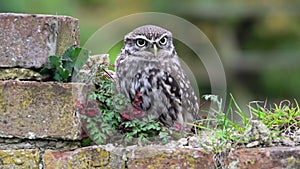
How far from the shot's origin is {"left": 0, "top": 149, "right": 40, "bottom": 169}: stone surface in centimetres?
272

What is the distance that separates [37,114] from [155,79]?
0.61m

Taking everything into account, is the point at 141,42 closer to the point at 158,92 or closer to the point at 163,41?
the point at 163,41

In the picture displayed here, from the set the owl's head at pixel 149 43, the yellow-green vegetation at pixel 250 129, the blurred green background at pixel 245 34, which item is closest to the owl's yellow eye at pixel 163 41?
the owl's head at pixel 149 43

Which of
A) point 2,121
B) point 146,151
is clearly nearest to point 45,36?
point 2,121

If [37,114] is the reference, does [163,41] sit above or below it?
above

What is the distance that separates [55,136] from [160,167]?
0.36 meters

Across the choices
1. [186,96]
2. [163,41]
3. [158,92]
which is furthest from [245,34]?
[158,92]

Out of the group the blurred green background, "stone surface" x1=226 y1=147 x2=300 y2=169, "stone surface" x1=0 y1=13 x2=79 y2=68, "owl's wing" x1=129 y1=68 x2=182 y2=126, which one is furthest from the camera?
the blurred green background

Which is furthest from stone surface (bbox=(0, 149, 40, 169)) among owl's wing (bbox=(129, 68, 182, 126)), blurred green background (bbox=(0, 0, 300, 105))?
blurred green background (bbox=(0, 0, 300, 105))

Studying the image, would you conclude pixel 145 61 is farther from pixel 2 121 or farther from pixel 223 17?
pixel 223 17

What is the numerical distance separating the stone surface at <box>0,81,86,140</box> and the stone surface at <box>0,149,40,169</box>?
0.06 m

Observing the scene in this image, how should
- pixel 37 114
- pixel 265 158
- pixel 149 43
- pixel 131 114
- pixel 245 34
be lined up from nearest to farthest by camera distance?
pixel 265 158 → pixel 37 114 → pixel 131 114 → pixel 149 43 → pixel 245 34

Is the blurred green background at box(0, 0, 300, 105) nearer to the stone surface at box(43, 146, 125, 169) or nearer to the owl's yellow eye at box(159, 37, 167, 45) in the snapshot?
the owl's yellow eye at box(159, 37, 167, 45)

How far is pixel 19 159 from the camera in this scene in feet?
8.94
